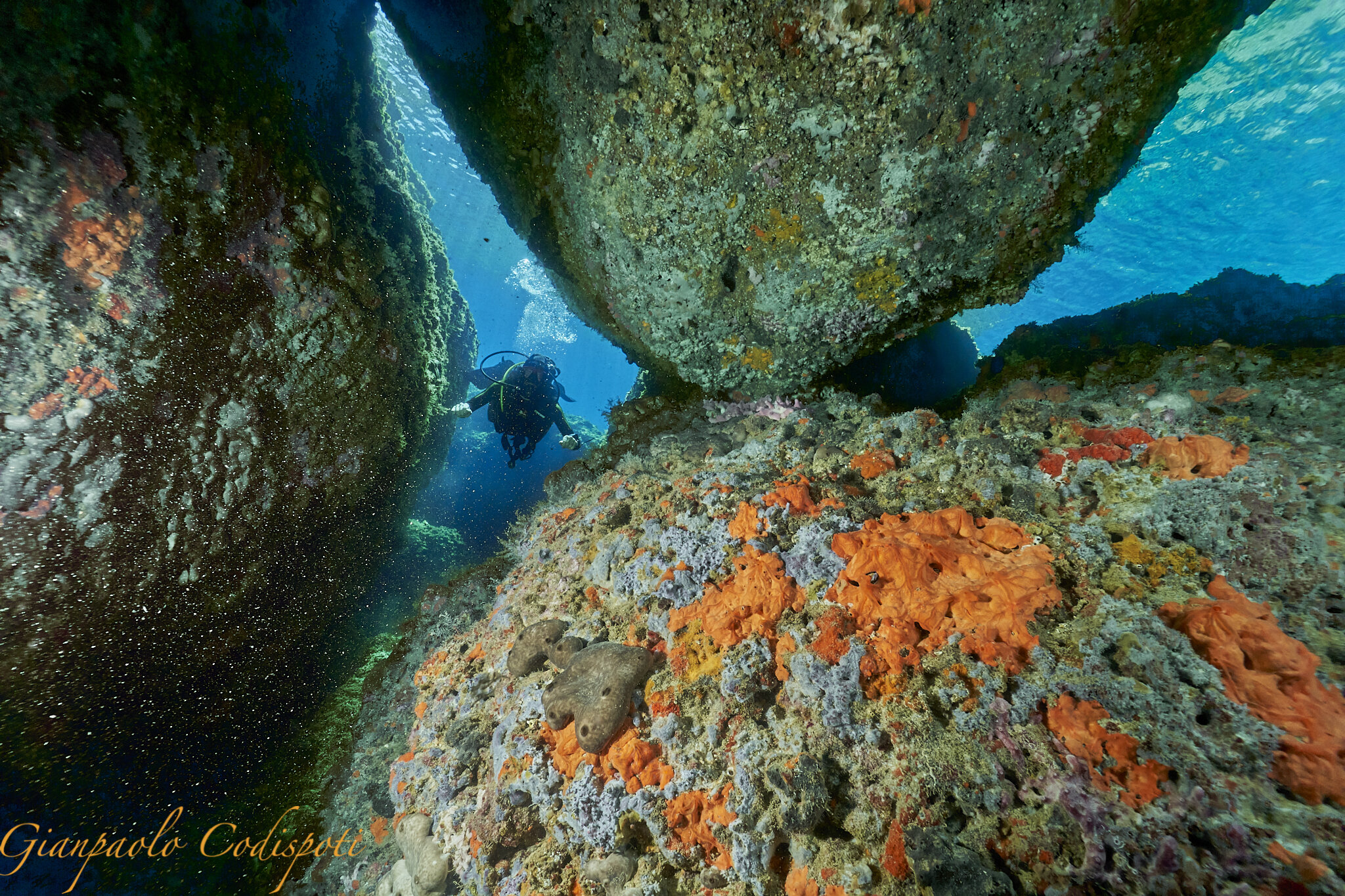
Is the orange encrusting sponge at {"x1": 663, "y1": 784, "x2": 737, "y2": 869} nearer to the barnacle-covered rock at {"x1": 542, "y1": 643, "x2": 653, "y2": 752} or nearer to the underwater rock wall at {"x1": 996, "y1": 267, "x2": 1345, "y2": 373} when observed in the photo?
the barnacle-covered rock at {"x1": 542, "y1": 643, "x2": 653, "y2": 752}

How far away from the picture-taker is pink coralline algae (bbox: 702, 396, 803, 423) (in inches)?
213

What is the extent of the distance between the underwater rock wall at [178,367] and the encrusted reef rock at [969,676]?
274 cm

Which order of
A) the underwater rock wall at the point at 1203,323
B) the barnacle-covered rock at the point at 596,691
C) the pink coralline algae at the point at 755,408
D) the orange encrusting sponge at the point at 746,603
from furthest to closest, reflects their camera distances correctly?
the pink coralline algae at the point at 755,408
the underwater rock wall at the point at 1203,323
the orange encrusting sponge at the point at 746,603
the barnacle-covered rock at the point at 596,691

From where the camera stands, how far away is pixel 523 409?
35.6 ft

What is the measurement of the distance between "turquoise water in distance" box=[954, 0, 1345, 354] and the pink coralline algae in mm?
9802

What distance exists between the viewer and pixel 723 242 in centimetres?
444

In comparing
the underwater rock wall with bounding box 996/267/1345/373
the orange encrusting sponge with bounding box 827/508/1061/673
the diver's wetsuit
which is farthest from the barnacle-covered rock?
the diver's wetsuit

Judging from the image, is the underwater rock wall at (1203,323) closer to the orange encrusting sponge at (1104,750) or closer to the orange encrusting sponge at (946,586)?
the orange encrusting sponge at (946,586)

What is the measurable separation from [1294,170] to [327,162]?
34411 mm

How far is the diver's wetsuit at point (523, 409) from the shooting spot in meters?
10.6

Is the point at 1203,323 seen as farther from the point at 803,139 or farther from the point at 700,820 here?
the point at 700,820

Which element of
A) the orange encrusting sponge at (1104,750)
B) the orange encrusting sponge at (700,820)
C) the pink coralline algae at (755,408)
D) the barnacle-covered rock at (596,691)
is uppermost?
the pink coralline algae at (755,408)

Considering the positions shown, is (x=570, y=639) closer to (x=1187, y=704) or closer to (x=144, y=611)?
(x=1187, y=704)

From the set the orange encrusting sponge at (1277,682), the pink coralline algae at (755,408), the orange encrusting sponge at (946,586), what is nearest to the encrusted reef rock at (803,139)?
the pink coralline algae at (755,408)
